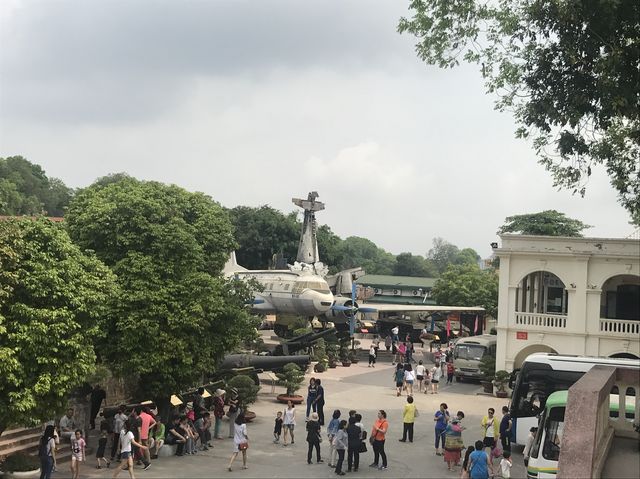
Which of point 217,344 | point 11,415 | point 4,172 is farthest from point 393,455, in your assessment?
point 4,172

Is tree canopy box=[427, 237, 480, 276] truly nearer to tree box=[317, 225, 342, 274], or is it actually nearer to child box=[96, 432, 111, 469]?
tree box=[317, 225, 342, 274]

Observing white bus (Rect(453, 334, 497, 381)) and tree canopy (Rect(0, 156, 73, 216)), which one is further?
tree canopy (Rect(0, 156, 73, 216))

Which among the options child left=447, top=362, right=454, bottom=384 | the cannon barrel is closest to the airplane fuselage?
child left=447, top=362, right=454, bottom=384

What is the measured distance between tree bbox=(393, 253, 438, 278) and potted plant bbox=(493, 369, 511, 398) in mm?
104085

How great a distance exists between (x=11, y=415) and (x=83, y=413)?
482 cm

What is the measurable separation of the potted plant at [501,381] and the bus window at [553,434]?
1380 centimetres

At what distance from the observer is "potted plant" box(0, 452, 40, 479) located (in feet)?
45.3

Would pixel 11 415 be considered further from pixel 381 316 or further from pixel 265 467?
pixel 381 316

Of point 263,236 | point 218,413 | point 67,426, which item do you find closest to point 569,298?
point 218,413

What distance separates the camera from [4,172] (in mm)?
90625

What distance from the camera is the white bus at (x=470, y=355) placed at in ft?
104

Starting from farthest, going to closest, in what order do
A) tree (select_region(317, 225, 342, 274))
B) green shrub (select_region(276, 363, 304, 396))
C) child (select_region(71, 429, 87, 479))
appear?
1. tree (select_region(317, 225, 342, 274))
2. green shrub (select_region(276, 363, 304, 396))
3. child (select_region(71, 429, 87, 479))

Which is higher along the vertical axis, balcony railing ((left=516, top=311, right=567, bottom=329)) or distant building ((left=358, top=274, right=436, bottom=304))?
distant building ((left=358, top=274, right=436, bottom=304))

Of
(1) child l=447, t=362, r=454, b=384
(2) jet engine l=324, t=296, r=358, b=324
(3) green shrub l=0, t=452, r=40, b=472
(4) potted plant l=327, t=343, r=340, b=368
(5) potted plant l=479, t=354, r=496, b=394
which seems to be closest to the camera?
(3) green shrub l=0, t=452, r=40, b=472
